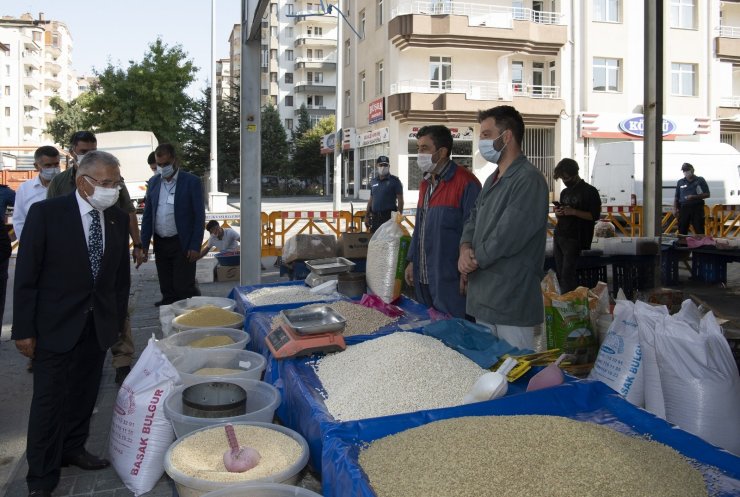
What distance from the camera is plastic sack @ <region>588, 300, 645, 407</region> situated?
3609mm

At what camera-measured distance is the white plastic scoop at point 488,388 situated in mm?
2627

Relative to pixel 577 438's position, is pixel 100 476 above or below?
below

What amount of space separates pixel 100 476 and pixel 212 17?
2896cm

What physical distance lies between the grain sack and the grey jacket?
127 centimetres

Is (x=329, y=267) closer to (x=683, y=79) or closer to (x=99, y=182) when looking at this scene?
(x=99, y=182)

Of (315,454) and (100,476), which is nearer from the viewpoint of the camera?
(315,454)

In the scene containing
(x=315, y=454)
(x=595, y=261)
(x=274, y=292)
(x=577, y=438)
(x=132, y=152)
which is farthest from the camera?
(x=132, y=152)

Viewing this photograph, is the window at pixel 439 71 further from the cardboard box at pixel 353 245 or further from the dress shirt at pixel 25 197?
the dress shirt at pixel 25 197

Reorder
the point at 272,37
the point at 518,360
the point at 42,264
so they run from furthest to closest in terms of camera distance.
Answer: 1. the point at 272,37
2. the point at 42,264
3. the point at 518,360

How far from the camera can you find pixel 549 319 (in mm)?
4793

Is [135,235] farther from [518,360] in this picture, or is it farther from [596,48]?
[596,48]

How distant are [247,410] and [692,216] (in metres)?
13.5

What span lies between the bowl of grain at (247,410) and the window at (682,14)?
34.9 m

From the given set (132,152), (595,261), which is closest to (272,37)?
(132,152)
